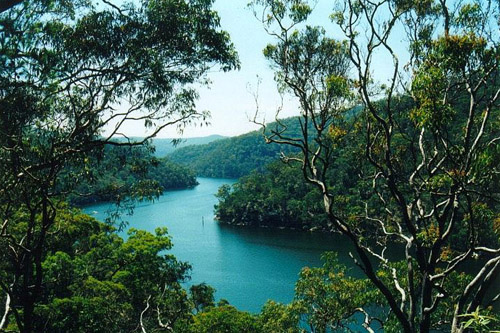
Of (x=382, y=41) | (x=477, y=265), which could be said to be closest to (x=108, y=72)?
(x=382, y=41)

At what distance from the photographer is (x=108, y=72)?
572 cm

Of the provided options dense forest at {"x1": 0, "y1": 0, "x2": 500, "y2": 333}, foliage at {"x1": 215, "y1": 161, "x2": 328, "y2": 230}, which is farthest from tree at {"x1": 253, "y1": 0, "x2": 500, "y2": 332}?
foliage at {"x1": 215, "y1": 161, "x2": 328, "y2": 230}

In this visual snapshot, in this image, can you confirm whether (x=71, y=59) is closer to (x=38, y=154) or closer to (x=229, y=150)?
(x=38, y=154)

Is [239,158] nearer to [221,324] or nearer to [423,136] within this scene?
[221,324]

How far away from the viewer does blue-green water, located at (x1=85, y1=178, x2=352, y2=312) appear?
24.4 metres

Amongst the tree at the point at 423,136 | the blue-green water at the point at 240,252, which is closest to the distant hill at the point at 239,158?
the blue-green water at the point at 240,252

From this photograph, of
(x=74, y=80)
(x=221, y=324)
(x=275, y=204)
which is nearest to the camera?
(x=74, y=80)

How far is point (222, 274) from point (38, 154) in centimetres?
2252

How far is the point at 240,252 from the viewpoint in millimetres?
33125

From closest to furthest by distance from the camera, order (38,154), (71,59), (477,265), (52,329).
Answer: (71,59), (38,154), (52,329), (477,265)

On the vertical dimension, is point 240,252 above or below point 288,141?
below

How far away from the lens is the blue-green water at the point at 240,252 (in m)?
24.4

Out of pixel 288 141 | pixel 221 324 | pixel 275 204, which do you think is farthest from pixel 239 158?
pixel 288 141

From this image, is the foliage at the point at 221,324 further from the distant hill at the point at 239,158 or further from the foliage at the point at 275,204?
the distant hill at the point at 239,158
